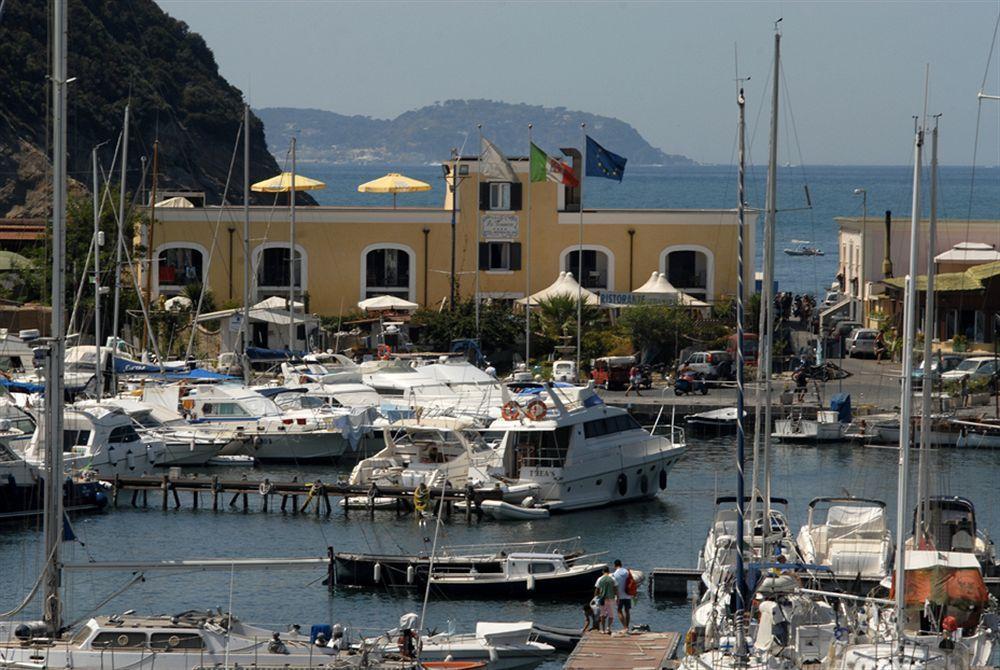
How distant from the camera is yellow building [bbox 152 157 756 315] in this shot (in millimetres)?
65188

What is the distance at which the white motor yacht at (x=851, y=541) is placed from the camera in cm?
Result: 3177

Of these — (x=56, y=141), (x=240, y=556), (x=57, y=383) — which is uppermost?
(x=56, y=141)

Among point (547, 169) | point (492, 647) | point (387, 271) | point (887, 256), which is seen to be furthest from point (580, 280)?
point (492, 647)

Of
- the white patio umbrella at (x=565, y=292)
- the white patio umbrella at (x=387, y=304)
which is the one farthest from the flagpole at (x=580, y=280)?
the white patio umbrella at (x=387, y=304)

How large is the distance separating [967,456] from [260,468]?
1869 centimetres

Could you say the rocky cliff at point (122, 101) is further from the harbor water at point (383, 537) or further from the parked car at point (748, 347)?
the harbor water at point (383, 537)

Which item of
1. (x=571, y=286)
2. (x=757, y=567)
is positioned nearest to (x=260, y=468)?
(x=571, y=286)

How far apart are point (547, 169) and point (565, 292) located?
14.8ft

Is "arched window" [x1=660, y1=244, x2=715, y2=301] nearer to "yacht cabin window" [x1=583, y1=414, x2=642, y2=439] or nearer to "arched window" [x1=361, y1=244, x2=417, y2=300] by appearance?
"arched window" [x1=361, y1=244, x2=417, y2=300]

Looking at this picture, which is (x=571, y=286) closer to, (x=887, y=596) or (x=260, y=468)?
(x=260, y=468)

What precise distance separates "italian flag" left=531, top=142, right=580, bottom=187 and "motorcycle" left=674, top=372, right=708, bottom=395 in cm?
778

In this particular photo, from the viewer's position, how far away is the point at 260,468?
1875 inches

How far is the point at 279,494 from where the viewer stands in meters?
41.6

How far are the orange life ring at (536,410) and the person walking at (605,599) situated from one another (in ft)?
37.8
